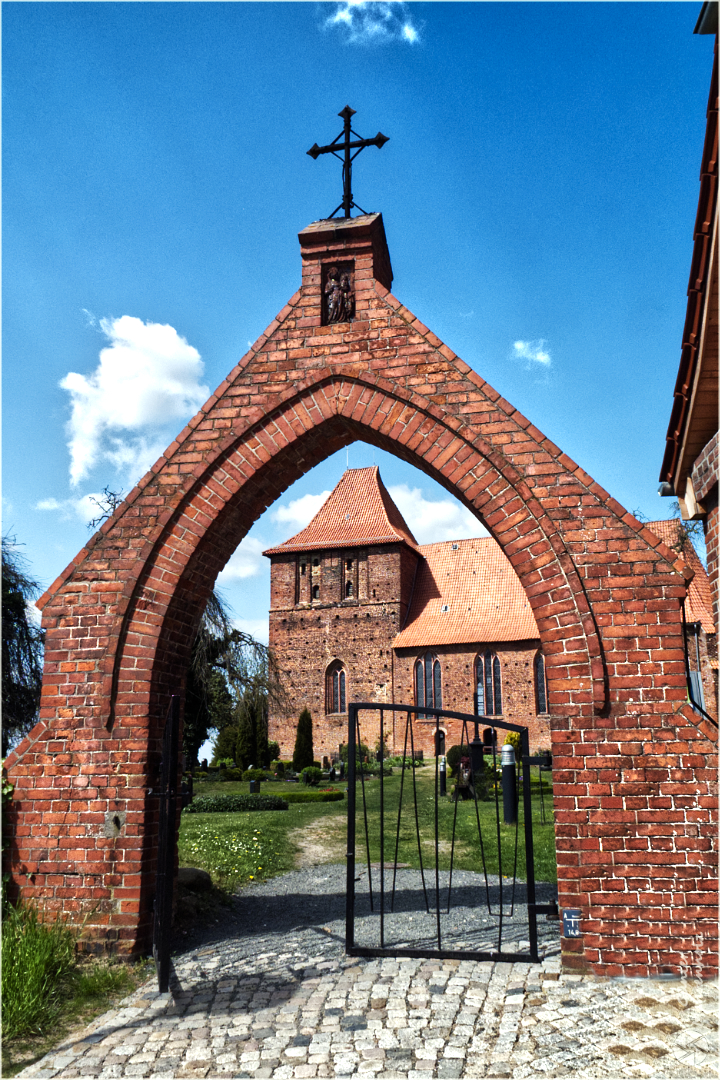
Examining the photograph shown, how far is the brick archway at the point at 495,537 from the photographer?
17.3ft

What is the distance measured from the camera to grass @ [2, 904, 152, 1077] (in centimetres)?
454

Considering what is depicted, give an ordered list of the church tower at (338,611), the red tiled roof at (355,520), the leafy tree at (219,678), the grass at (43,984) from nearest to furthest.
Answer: the grass at (43,984), the leafy tree at (219,678), the church tower at (338,611), the red tiled roof at (355,520)

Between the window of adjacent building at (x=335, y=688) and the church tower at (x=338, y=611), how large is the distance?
5cm

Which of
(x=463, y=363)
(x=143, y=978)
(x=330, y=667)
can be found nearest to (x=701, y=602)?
(x=330, y=667)

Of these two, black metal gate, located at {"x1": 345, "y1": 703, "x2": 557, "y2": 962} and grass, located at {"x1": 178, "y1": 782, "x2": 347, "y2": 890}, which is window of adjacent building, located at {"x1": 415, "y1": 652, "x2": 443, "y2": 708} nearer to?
grass, located at {"x1": 178, "y1": 782, "x2": 347, "y2": 890}

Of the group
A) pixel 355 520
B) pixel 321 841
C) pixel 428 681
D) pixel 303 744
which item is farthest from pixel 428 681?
pixel 321 841

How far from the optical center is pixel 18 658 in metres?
14.6

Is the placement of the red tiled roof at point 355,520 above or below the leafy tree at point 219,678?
above

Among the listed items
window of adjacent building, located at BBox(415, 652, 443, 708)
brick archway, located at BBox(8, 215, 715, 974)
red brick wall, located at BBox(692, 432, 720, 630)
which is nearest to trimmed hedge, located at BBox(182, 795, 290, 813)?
brick archway, located at BBox(8, 215, 715, 974)

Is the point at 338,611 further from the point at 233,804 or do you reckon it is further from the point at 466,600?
the point at 233,804

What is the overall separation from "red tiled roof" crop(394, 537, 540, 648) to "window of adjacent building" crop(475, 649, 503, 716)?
95 centimetres

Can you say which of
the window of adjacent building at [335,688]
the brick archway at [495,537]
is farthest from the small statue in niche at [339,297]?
the window of adjacent building at [335,688]

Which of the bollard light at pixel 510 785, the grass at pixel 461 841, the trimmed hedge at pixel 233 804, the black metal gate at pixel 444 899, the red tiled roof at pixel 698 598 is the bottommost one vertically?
the trimmed hedge at pixel 233 804

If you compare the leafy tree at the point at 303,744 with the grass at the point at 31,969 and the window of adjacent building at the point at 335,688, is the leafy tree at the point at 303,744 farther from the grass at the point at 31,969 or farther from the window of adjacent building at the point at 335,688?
the grass at the point at 31,969
